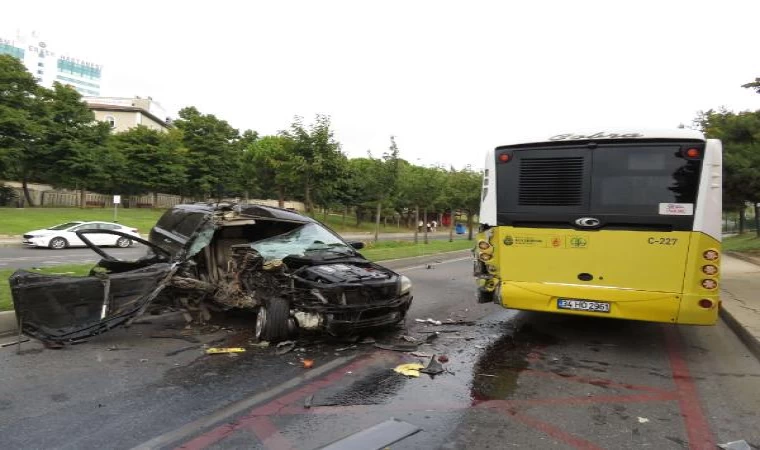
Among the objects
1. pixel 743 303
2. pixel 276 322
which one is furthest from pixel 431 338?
pixel 743 303

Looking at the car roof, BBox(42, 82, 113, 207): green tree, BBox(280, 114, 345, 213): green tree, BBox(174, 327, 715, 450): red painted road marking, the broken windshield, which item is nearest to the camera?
BBox(174, 327, 715, 450): red painted road marking

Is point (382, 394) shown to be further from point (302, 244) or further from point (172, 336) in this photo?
point (172, 336)

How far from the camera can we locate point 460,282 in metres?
13.8

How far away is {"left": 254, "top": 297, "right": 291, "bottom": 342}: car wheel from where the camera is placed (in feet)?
21.6

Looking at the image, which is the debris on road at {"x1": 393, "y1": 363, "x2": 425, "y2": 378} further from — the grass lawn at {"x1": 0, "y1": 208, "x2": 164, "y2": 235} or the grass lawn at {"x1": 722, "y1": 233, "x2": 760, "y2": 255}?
the grass lawn at {"x1": 0, "y1": 208, "x2": 164, "y2": 235}

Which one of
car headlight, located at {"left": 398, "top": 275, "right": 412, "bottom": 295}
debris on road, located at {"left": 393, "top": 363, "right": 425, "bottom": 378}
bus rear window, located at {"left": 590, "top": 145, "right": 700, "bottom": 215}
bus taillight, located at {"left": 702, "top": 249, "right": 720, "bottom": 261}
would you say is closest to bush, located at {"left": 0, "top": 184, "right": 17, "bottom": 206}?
car headlight, located at {"left": 398, "top": 275, "right": 412, "bottom": 295}

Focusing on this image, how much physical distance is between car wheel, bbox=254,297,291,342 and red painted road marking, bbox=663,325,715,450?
13.9ft

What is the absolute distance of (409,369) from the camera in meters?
5.75

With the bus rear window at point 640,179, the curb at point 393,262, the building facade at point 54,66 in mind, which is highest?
the building facade at point 54,66

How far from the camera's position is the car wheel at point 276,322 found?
658 cm

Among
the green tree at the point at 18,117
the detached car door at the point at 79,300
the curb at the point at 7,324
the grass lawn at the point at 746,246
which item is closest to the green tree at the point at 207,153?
the green tree at the point at 18,117

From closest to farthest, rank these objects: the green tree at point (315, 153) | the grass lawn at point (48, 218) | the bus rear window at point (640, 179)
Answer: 1. the bus rear window at point (640, 179)
2. the green tree at point (315, 153)
3. the grass lawn at point (48, 218)

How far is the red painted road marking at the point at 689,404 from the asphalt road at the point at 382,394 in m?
0.02

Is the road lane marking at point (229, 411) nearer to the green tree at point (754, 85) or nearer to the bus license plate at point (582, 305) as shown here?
the bus license plate at point (582, 305)
